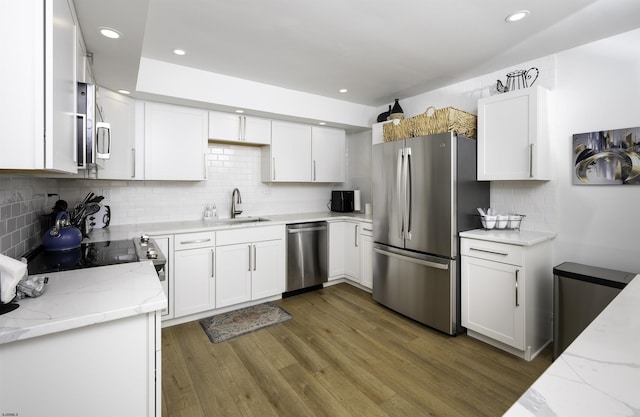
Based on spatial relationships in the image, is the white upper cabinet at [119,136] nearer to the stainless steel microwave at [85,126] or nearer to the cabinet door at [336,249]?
the stainless steel microwave at [85,126]

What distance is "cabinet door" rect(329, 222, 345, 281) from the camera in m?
3.91

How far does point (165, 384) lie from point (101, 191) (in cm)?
198

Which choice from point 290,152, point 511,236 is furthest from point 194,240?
point 511,236

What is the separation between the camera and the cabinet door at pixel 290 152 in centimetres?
378

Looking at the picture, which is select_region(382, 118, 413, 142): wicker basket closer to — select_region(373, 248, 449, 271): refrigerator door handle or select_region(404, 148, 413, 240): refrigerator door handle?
select_region(404, 148, 413, 240): refrigerator door handle

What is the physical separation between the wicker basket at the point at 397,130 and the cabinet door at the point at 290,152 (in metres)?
1.07

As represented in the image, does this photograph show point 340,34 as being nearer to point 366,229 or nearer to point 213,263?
point 366,229

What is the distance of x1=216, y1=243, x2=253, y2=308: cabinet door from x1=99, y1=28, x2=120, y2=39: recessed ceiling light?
1.93m

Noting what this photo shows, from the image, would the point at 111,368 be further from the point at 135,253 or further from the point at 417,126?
the point at 417,126

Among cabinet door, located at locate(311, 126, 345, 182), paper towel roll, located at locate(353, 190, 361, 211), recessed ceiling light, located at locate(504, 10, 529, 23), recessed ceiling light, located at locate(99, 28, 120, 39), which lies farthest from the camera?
paper towel roll, located at locate(353, 190, 361, 211)

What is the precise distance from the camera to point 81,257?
5.73 feet

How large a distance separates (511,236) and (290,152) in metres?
2.58

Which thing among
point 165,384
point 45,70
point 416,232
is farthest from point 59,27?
point 416,232

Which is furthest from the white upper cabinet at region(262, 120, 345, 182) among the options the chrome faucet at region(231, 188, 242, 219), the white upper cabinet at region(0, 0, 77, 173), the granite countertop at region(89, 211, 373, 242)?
the white upper cabinet at region(0, 0, 77, 173)
